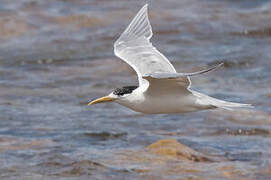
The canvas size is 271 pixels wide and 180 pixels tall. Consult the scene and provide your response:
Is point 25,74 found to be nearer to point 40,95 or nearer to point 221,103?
point 40,95

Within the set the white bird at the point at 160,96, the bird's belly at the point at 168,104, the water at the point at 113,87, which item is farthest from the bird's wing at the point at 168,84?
the water at the point at 113,87

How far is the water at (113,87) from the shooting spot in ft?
24.8

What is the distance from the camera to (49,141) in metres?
8.38

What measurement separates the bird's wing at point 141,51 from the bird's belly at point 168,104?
0.24 meters

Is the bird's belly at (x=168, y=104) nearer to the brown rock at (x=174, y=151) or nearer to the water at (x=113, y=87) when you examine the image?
the water at (x=113, y=87)

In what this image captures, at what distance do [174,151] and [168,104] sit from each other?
1.81 metres

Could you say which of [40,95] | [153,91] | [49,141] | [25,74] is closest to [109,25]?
[25,74]

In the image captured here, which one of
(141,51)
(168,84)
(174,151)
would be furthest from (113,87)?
(168,84)

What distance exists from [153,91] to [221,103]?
0.61 m

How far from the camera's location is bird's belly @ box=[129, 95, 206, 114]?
20.1 feet

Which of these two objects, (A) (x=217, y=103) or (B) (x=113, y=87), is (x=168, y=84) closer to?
(A) (x=217, y=103)

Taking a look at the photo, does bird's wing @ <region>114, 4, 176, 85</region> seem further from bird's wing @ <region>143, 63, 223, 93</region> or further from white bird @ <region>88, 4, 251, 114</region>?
bird's wing @ <region>143, 63, 223, 93</region>

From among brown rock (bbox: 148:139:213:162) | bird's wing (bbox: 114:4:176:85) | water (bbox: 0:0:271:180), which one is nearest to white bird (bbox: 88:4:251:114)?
bird's wing (bbox: 114:4:176:85)

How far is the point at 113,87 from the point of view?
10.8m
